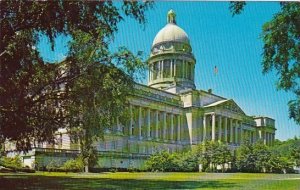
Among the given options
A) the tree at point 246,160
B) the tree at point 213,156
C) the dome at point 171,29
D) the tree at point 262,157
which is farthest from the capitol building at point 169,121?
the tree at point 246,160

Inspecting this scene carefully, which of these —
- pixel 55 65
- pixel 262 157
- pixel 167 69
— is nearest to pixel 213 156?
pixel 262 157

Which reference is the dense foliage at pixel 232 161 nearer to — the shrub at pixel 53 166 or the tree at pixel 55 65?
the shrub at pixel 53 166

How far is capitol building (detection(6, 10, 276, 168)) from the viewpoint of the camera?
7.76 metres

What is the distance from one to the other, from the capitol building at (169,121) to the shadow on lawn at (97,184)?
1183 mm

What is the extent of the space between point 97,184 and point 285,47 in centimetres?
293

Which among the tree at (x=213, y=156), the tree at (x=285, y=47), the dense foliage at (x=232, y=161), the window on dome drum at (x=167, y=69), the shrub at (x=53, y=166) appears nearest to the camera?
the tree at (x=285, y=47)

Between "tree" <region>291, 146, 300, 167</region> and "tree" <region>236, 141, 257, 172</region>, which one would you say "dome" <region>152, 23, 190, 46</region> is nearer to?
"tree" <region>291, 146, 300, 167</region>

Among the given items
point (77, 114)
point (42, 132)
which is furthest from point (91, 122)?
point (42, 132)

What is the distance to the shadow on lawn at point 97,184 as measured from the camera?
551 cm

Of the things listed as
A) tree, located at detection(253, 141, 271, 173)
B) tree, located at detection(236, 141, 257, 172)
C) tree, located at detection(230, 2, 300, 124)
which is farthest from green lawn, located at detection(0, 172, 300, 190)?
tree, located at detection(236, 141, 257, 172)

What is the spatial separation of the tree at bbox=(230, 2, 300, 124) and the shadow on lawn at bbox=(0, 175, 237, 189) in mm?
1494

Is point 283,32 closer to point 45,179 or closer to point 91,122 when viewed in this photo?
point 91,122

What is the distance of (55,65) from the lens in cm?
662

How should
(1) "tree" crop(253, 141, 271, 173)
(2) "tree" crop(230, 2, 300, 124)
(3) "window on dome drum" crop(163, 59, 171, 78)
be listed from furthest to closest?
(3) "window on dome drum" crop(163, 59, 171, 78) < (1) "tree" crop(253, 141, 271, 173) < (2) "tree" crop(230, 2, 300, 124)
